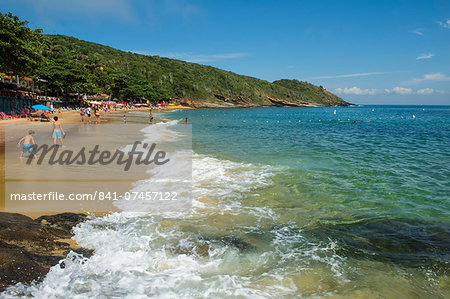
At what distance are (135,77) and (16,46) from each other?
89.0m

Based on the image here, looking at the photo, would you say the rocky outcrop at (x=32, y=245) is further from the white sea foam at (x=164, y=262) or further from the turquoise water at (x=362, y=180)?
the turquoise water at (x=362, y=180)

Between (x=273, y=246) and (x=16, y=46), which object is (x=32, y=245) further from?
(x=16, y=46)

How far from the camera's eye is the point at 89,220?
5824 mm

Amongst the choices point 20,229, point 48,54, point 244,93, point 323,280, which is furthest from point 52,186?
point 244,93

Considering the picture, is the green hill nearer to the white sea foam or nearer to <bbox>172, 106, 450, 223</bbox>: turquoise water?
<bbox>172, 106, 450, 223</bbox>: turquoise water

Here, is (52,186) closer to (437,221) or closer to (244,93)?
(437,221)

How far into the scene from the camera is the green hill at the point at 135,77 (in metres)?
55.8

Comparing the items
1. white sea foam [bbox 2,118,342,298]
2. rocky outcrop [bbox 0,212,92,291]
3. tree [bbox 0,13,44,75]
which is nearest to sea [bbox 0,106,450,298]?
white sea foam [bbox 2,118,342,298]

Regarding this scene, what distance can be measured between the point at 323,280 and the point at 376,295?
73 centimetres

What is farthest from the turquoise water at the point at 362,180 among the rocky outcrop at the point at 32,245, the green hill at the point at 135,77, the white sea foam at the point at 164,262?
the green hill at the point at 135,77

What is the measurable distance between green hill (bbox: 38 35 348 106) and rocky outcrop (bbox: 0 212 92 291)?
158ft

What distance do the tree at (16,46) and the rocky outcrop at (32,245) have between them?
957 inches

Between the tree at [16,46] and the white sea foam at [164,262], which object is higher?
the tree at [16,46]

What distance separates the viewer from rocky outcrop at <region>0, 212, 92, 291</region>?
3.47 meters
